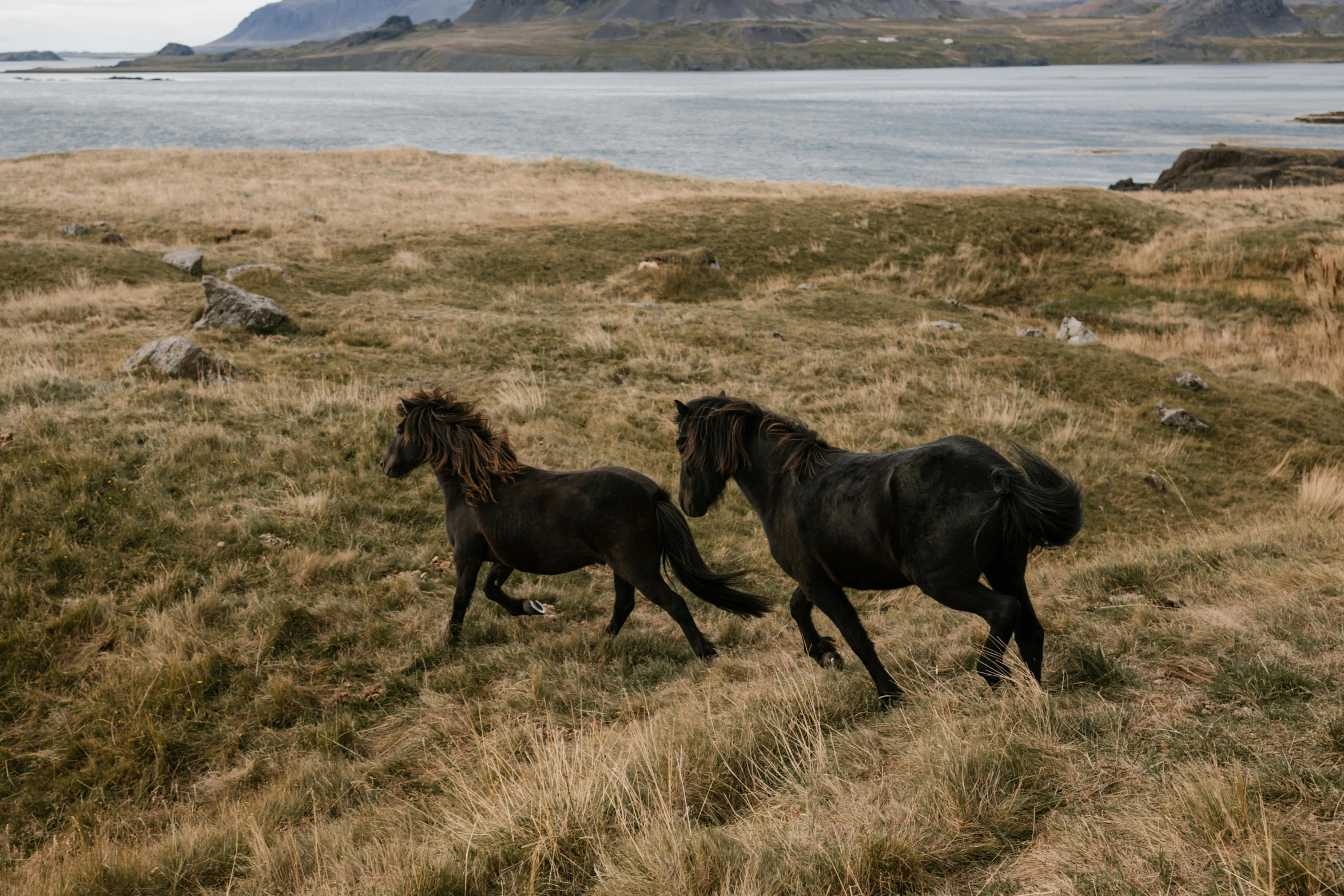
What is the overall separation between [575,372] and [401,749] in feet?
32.6

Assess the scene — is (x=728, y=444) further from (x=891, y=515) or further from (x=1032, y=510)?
(x=1032, y=510)

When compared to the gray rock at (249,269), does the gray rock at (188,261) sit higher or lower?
higher

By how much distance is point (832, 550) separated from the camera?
5359mm

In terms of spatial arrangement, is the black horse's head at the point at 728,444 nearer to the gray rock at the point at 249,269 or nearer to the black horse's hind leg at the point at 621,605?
the black horse's hind leg at the point at 621,605

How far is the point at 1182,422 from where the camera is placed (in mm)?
13398

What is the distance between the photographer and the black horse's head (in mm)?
5742

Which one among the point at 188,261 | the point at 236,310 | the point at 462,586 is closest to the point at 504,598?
the point at 462,586

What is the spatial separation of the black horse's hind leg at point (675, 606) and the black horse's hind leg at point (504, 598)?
4.47 ft

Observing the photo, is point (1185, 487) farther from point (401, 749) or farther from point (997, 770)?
point (401, 749)


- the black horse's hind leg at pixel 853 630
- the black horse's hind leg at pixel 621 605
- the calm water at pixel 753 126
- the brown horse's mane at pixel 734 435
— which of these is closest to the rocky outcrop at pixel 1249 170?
the calm water at pixel 753 126

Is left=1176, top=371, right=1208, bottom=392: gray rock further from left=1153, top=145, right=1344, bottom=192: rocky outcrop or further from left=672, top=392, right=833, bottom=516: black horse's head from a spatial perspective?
left=1153, top=145, right=1344, bottom=192: rocky outcrop

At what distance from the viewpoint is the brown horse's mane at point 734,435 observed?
5703 mm

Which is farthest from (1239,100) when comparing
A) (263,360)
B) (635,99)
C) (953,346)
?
(263,360)

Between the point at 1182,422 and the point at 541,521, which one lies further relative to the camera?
the point at 1182,422
